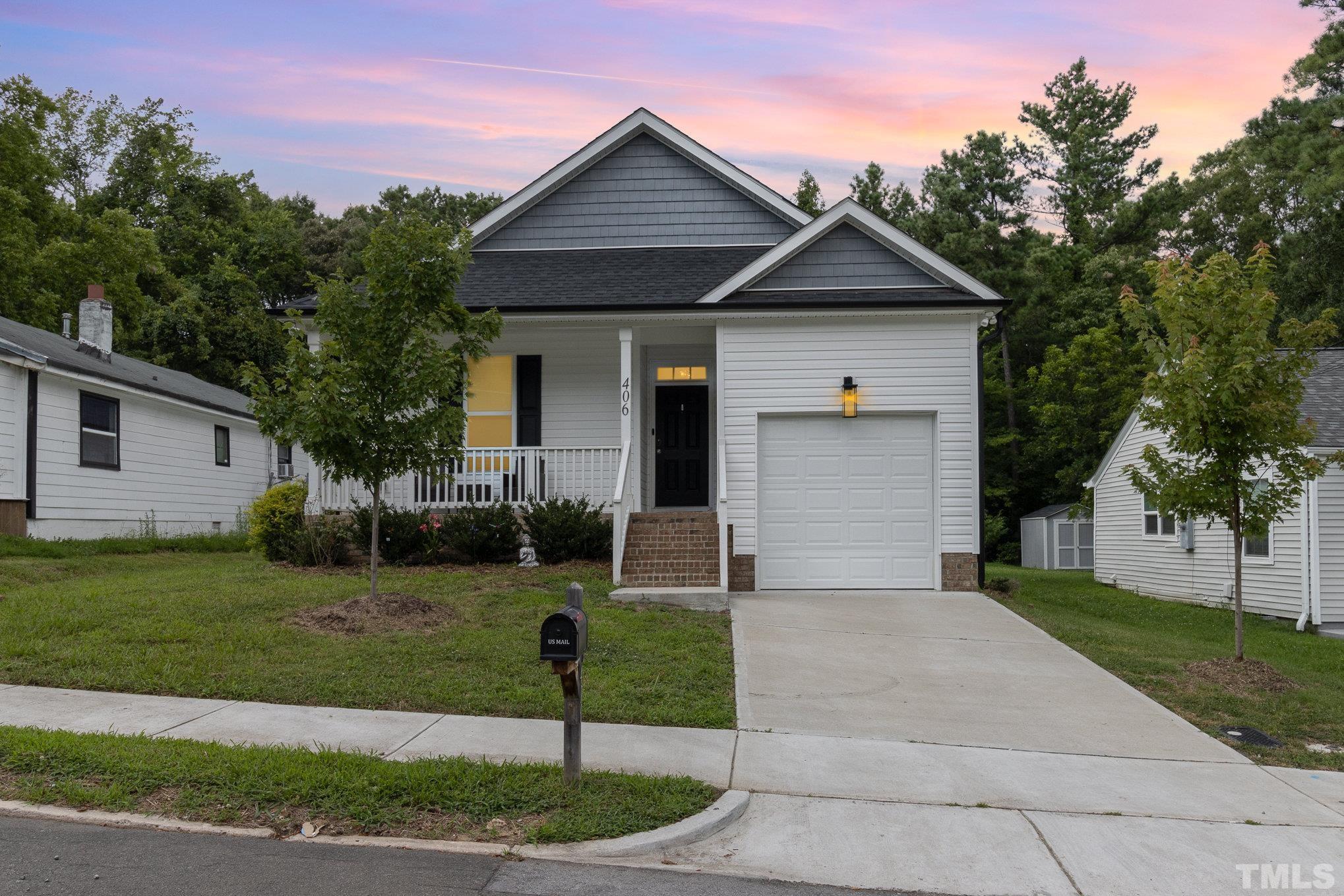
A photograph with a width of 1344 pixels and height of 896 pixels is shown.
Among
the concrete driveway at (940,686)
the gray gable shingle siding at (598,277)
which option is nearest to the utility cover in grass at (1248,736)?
the concrete driveway at (940,686)

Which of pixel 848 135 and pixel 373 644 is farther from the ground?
pixel 848 135

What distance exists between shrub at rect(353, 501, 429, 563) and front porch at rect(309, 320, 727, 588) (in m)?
0.83

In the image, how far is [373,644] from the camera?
8609 mm

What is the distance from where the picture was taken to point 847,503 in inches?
551

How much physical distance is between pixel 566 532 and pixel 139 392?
33.9 feet

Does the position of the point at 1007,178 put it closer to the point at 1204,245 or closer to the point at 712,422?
the point at 1204,245

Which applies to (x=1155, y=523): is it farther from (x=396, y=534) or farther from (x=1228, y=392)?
(x=396, y=534)

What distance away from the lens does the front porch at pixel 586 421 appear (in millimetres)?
14539

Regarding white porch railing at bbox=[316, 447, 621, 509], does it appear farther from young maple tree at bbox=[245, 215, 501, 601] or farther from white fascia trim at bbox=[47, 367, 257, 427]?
white fascia trim at bbox=[47, 367, 257, 427]

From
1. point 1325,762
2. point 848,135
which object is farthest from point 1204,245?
point 1325,762

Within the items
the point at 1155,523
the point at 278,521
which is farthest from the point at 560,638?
the point at 1155,523

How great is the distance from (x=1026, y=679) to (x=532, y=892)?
589 cm

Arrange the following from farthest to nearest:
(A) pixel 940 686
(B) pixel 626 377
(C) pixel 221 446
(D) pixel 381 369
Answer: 1. (C) pixel 221 446
2. (B) pixel 626 377
3. (D) pixel 381 369
4. (A) pixel 940 686

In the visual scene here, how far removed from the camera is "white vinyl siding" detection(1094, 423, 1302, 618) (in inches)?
597
